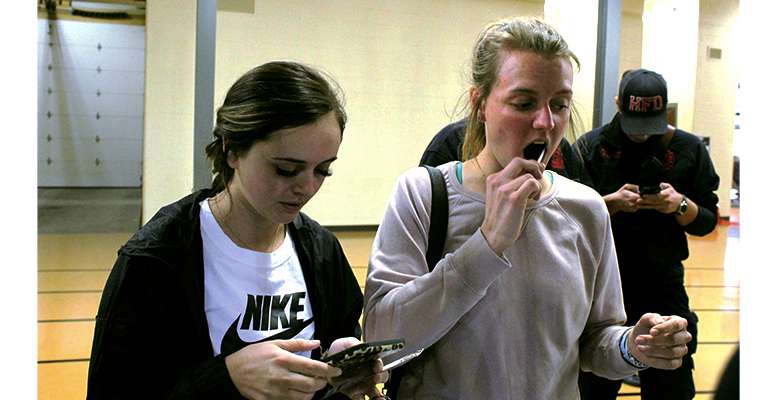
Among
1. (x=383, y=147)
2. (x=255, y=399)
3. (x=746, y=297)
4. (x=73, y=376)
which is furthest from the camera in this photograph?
(x=383, y=147)

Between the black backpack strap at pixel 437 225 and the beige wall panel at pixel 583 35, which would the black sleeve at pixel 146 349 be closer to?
the black backpack strap at pixel 437 225

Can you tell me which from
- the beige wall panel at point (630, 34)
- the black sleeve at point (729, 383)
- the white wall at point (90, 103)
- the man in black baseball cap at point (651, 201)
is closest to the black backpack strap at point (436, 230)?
the black sleeve at point (729, 383)

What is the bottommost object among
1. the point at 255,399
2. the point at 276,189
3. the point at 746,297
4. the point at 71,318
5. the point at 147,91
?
the point at 71,318

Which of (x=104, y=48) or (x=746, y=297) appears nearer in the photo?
(x=746, y=297)

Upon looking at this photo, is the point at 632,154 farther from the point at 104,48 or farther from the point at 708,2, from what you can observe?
the point at 104,48

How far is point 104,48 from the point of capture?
523 inches

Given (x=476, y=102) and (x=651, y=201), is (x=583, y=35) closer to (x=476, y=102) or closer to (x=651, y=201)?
(x=651, y=201)

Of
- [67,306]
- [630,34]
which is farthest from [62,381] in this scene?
[630,34]

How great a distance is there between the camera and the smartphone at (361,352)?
109 cm

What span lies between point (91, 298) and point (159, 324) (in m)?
4.61

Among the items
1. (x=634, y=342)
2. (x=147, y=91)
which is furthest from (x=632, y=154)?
(x=147, y=91)

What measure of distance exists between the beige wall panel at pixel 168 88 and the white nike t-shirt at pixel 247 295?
229 inches

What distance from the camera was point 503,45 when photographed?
1.36 m

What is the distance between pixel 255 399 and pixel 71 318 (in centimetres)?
422
